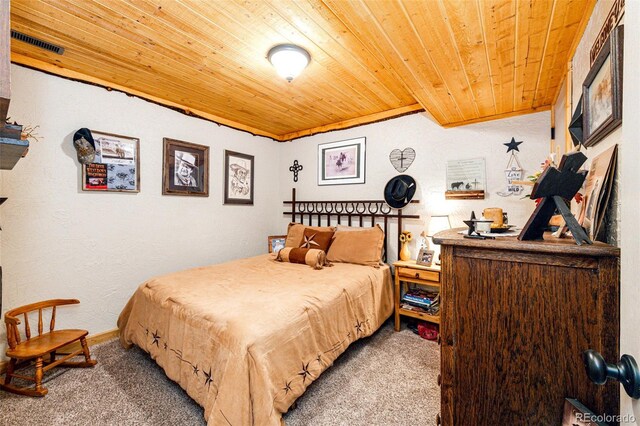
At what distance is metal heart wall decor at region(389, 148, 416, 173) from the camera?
3.13m

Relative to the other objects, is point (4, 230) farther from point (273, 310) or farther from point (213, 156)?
point (273, 310)

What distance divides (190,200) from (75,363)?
1.75 m

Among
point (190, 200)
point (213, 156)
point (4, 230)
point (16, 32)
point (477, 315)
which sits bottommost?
point (477, 315)

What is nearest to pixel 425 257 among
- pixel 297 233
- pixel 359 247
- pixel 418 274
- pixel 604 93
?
pixel 418 274

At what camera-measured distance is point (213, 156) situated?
340 centimetres

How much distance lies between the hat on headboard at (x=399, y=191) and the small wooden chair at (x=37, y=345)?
10.2 feet

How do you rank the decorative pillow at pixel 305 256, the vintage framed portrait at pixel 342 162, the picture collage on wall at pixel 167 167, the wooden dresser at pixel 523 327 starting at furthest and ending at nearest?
1. the vintage framed portrait at pixel 342 162
2. the decorative pillow at pixel 305 256
3. the picture collage on wall at pixel 167 167
4. the wooden dresser at pixel 523 327

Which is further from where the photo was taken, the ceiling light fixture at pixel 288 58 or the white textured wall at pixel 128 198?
the white textured wall at pixel 128 198

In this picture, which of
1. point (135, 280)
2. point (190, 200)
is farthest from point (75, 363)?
point (190, 200)

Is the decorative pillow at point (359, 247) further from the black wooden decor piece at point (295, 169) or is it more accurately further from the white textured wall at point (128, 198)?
the black wooden decor piece at point (295, 169)

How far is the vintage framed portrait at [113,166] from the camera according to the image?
8.02 feet


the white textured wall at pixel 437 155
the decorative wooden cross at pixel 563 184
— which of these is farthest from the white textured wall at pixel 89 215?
the decorative wooden cross at pixel 563 184

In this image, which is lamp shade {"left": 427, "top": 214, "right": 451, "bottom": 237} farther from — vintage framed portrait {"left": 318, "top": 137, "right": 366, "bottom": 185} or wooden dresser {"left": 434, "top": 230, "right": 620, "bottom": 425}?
wooden dresser {"left": 434, "top": 230, "right": 620, "bottom": 425}

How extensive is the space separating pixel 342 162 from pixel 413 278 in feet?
5.72
